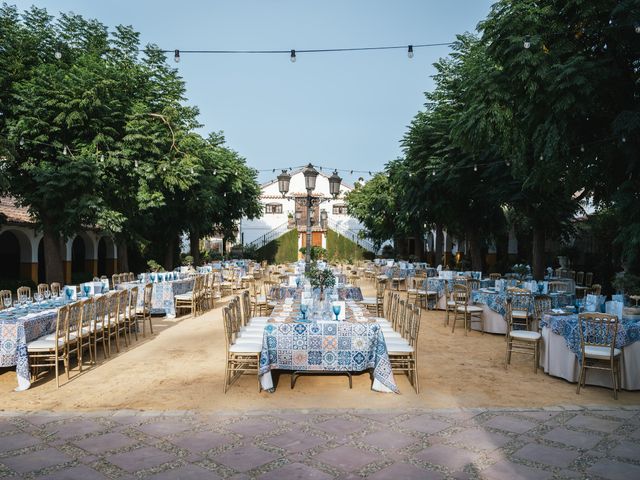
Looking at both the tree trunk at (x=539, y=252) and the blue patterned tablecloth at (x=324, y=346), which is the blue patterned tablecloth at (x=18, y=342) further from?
the tree trunk at (x=539, y=252)

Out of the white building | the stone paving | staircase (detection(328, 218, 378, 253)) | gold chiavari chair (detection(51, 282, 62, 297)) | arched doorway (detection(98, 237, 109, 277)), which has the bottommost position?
the stone paving

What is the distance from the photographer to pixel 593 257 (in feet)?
61.7

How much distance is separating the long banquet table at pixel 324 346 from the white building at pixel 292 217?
124ft

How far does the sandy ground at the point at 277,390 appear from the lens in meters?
5.50

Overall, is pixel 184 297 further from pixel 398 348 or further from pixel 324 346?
pixel 398 348

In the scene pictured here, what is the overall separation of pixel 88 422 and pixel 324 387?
264 centimetres

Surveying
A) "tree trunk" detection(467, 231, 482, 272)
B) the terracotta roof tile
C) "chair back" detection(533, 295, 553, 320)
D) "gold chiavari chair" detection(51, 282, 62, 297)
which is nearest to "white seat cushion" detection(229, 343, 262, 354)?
"gold chiavari chair" detection(51, 282, 62, 297)

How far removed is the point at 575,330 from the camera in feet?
20.6

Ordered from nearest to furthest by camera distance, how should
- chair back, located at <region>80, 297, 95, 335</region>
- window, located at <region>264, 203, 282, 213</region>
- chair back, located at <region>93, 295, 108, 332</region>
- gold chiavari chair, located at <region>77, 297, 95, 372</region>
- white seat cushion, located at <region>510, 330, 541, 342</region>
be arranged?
gold chiavari chair, located at <region>77, 297, 95, 372</region>
white seat cushion, located at <region>510, 330, 541, 342</region>
chair back, located at <region>80, 297, 95, 335</region>
chair back, located at <region>93, 295, 108, 332</region>
window, located at <region>264, 203, 282, 213</region>

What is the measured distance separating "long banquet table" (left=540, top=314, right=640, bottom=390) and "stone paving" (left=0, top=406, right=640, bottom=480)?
998 mm

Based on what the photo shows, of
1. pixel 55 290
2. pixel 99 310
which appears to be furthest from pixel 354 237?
pixel 99 310

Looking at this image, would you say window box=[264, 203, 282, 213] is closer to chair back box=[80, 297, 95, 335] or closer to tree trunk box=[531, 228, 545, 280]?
tree trunk box=[531, 228, 545, 280]

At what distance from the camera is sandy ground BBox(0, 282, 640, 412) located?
18.0 ft

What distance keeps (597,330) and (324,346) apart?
135 inches
